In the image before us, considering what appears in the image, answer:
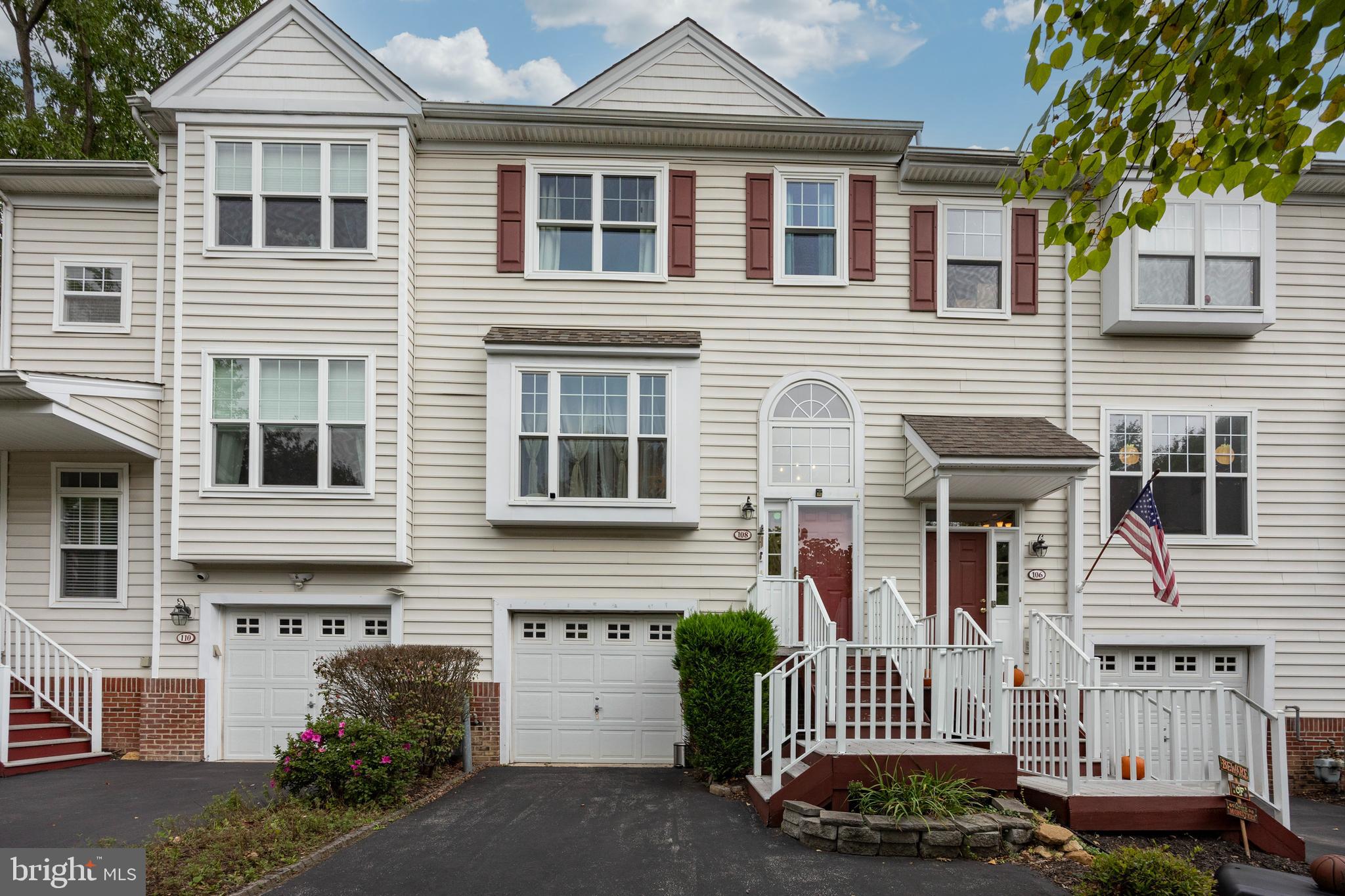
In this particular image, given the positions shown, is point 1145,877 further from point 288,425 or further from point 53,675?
point 53,675

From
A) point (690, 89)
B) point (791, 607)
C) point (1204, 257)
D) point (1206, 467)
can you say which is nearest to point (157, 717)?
point (791, 607)

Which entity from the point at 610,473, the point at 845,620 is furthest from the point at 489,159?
the point at 845,620

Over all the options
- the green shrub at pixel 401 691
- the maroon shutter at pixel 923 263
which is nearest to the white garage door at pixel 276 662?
the green shrub at pixel 401 691

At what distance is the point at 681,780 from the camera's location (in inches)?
380

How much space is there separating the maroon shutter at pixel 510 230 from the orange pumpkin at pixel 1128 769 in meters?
8.96

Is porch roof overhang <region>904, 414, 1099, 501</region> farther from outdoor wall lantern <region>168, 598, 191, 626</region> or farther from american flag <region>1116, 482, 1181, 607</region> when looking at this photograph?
outdoor wall lantern <region>168, 598, 191, 626</region>

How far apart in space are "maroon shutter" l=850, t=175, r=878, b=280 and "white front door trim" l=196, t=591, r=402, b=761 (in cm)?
743

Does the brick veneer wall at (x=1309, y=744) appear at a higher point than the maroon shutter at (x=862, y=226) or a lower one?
lower

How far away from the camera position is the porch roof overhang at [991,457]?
32.1 ft

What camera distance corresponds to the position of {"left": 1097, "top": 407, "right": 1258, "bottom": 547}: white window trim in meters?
11.2

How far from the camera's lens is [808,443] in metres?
11.3

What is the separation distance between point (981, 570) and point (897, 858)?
209 inches

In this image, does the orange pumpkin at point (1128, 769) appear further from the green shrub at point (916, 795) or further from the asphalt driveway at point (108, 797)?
the asphalt driveway at point (108, 797)

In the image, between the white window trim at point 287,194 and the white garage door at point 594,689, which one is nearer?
the white window trim at point 287,194
